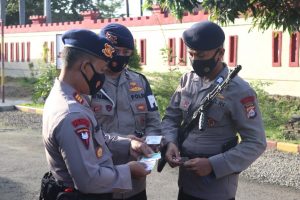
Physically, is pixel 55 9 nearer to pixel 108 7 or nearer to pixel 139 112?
pixel 108 7

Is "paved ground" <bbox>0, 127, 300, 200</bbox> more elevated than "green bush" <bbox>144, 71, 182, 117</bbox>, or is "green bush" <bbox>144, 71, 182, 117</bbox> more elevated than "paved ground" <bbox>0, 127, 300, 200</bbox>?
"green bush" <bbox>144, 71, 182, 117</bbox>

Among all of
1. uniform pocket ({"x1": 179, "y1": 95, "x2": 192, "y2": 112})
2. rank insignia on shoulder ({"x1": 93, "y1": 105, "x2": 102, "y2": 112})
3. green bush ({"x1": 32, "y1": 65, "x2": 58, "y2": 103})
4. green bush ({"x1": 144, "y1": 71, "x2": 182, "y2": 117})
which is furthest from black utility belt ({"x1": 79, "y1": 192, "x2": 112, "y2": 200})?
green bush ({"x1": 32, "y1": 65, "x2": 58, "y2": 103})

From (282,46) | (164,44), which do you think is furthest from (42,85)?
(282,46)

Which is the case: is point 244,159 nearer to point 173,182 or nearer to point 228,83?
point 228,83

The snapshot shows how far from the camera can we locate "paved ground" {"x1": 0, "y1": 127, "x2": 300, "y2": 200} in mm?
5457

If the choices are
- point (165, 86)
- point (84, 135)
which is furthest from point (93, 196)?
point (165, 86)

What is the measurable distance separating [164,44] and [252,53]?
407 cm

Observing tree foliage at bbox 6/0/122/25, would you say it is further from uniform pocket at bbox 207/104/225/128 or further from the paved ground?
uniform pocket at bbox 207/104/225/128

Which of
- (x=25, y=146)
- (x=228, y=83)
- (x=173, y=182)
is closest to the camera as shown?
(x=228, y=83)

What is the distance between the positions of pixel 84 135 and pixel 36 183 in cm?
409

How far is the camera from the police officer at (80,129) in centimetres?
205

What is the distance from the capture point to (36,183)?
19.4 feet

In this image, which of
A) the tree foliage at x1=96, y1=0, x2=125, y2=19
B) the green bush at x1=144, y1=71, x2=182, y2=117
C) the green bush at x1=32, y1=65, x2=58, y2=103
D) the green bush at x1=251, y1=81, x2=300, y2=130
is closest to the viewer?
the green bush at x1=251, y1=81, x2=300, y2=130

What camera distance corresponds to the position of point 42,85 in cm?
1433
